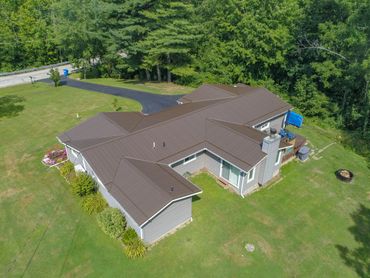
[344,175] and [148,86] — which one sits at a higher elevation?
[148,86]

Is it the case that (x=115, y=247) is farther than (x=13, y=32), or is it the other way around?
(x=13, y=32)

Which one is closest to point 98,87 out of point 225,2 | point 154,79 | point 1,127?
point 154,79

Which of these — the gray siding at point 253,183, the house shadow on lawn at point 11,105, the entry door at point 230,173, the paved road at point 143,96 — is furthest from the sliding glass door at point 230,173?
the house shadow on lawn at point 11,105

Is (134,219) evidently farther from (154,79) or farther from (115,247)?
(154,79)

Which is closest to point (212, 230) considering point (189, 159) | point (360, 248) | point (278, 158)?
point (189, 159)

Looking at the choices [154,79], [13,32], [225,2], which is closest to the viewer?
[225,2]

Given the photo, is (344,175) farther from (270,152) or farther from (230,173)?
(230,173)
